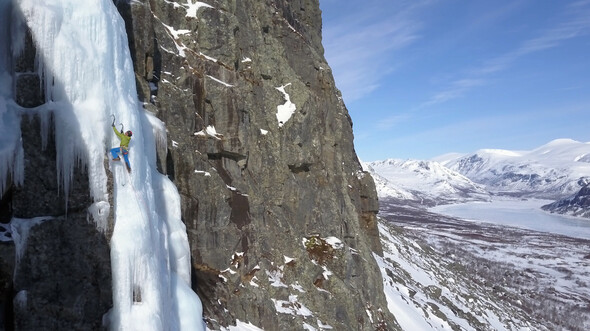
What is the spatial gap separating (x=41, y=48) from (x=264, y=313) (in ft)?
50.8

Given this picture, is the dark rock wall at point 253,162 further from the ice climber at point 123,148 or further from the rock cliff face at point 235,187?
the ice climber at point 123,148

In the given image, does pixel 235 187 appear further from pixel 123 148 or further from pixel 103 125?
pixel 103 125

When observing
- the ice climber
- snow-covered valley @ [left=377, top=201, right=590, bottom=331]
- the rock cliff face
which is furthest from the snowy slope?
snow-covered valley @ [left=377, top=201, right=590, bottom=331]

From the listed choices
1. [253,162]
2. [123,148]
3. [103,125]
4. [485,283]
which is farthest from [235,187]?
[485,283]

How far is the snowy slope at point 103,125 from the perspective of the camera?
1222 cm

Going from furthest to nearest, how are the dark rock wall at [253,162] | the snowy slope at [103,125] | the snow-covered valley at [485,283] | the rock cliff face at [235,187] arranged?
the snow-covered valley at [485,283]
the dark rock wall at [253,162]
the snowy slope at [103,125]
the rock cliff face at [235,187]

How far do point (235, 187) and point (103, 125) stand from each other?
1027 cm

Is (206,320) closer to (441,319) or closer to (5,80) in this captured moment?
(5,80)

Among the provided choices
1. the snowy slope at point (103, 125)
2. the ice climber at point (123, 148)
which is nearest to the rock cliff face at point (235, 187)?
the snowy slope at point (103, 125)

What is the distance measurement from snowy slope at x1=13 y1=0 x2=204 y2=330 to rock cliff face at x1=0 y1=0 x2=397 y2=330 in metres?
0.43

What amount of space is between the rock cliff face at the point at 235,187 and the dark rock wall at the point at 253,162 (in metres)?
0.07

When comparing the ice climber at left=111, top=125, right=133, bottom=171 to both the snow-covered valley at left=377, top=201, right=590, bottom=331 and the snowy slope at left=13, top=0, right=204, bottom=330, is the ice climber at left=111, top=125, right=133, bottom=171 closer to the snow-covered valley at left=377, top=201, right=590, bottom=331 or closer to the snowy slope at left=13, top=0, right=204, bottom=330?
the snowy slope at left=13, top=0, right=204, bottom=330

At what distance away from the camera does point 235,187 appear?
73.8 feet

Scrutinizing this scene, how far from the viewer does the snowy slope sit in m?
12.2
